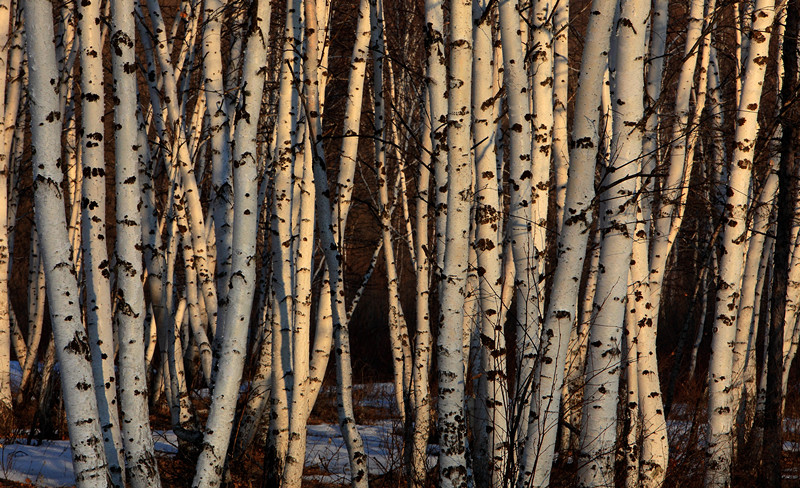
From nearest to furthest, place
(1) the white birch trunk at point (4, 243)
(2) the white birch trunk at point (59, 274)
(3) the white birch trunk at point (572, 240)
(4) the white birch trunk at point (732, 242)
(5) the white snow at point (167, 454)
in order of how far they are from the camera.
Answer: (2) the white birch trunk at point (59, 274) → (3) the white birch trunk at point (572, 240) → (4) the white birch trunk at point (732, 242) → (5) the white snow at point (167, 454) → (1) the white birch trunk at point (4, 243)

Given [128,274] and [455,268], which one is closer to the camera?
[455,268]

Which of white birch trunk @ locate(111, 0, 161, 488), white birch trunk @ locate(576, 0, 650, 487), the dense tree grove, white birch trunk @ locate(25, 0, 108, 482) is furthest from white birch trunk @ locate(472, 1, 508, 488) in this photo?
white birch trunk @ locate(25, 0, 108, 482)

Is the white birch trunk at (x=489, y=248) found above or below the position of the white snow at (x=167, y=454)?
above

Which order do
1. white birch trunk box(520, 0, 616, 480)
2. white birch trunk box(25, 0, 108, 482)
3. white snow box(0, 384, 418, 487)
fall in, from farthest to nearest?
1. white snow box(0, 384, 418, 487)
2. white birch trunk box(520, 0, 616, 480)
3. white birch trunk box(25, 0, 108, 482)

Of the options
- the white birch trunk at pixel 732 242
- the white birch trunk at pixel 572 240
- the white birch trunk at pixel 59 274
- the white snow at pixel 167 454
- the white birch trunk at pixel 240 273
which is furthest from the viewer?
the white snow at pixel 167 454

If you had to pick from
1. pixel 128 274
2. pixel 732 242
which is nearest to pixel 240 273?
pixel 128 274

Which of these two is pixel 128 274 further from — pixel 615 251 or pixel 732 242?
pixel 732 242

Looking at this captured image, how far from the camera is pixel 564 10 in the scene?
19.8 ft

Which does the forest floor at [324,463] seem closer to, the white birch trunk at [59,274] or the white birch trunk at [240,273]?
the white birch trunk at [240,273]

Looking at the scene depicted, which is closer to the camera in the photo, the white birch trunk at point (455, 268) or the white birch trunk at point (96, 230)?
the white birch trunk at point (455, 268)

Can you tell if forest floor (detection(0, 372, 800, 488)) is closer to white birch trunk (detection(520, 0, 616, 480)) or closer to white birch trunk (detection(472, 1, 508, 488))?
white birch trunk (detection(472, 1, 508, 488))

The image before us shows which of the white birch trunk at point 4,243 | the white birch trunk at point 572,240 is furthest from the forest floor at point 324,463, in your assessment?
the white birch trunk at point 572,240

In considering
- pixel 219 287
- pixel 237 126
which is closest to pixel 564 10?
pixel 237 126

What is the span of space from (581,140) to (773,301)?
4.17 meters
